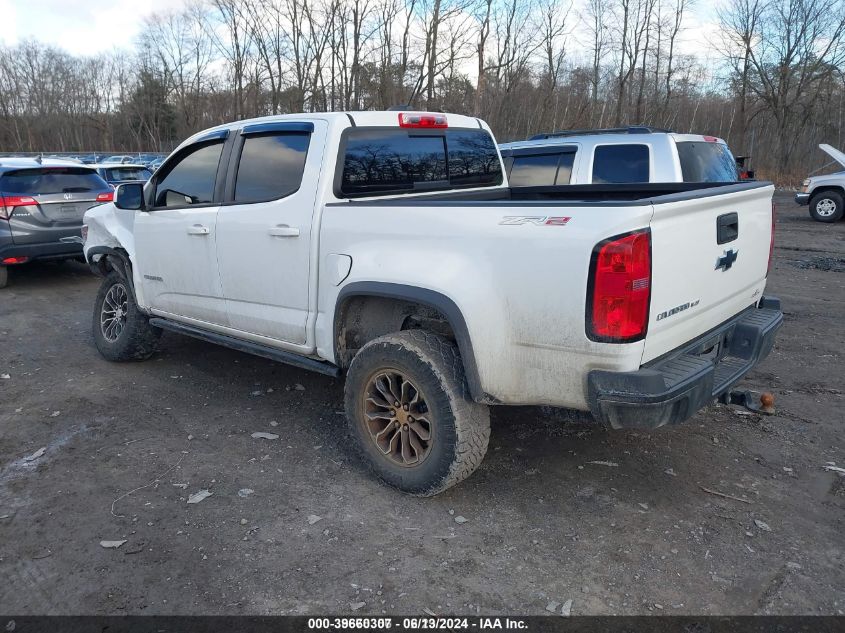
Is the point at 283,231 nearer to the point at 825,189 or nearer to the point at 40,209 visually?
the point at 40,209

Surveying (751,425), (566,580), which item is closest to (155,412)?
(566,580)

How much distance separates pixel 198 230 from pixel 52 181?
5.86m

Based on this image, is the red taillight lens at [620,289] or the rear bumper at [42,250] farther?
the rear bumper at [42,250]

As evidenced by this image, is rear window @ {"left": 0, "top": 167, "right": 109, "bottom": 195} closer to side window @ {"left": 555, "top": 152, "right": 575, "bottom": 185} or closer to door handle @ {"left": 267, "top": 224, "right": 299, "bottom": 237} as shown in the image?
door handle @ {"left": 267, "top": 224, "right": 299, "bottom": 237}

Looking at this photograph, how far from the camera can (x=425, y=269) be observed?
10.4 feet

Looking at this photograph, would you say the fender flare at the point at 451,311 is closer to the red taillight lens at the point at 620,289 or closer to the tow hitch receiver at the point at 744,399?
the red taillight lens at the point at 620,289

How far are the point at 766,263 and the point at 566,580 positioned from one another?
2426 mm

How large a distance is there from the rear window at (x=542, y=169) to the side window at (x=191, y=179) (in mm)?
3957

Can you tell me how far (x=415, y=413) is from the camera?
3.40 metres

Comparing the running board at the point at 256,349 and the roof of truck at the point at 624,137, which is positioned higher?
the roof of truck at the point at 624,137

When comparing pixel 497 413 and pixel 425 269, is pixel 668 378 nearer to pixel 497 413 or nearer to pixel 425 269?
pixel 425 269

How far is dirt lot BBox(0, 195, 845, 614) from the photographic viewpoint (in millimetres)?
2697

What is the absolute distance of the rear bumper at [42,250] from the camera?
847 centimetres

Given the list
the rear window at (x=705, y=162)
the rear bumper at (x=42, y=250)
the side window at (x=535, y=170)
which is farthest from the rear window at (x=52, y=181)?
the rear window at (x=705, y=162)
